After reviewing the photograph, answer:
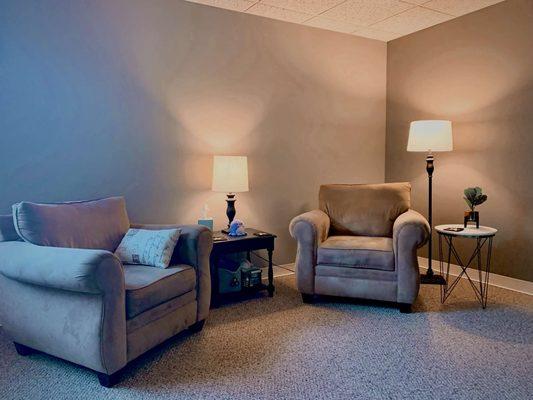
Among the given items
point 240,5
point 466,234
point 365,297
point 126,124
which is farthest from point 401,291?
point 240,5

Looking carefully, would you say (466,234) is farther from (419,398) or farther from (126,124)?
(126,124)

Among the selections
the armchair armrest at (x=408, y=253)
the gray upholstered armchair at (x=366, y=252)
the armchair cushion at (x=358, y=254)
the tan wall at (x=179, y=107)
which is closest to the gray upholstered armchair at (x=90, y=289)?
the tan wall at (x=179, y=107)

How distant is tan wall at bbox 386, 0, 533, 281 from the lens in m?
3.46

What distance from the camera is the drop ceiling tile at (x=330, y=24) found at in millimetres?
3871

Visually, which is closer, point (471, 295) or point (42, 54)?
point (42, 54)

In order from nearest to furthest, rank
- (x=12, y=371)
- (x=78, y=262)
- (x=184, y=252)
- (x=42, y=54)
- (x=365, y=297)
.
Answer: (x=78, y=262) → (x=12, y=371) → (x=184, y=252) → (x=42, y=54) → (x=365, y=297)

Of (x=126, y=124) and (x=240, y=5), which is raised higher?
(x=240, y=5)

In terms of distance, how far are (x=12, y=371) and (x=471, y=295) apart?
315 cm

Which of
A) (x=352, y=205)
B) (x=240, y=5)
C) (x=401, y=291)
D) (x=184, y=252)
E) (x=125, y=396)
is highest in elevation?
(x=240, y=5)

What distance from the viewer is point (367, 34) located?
429cm

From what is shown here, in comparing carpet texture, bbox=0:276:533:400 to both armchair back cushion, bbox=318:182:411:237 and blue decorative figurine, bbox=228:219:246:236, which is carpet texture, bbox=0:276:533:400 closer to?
blue decorative figurine, bbox=228:219:246:236

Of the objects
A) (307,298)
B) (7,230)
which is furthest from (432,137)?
(7,230)

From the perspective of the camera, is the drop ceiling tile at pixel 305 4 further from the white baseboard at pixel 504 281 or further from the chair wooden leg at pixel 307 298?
the white baseboard at pixel 504 281

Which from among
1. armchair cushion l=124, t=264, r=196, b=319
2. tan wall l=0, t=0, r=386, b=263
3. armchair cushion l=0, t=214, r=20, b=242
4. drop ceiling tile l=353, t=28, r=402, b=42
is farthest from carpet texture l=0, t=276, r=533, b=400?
drop ceiling tile l=353, t=28, r=402, b=42
